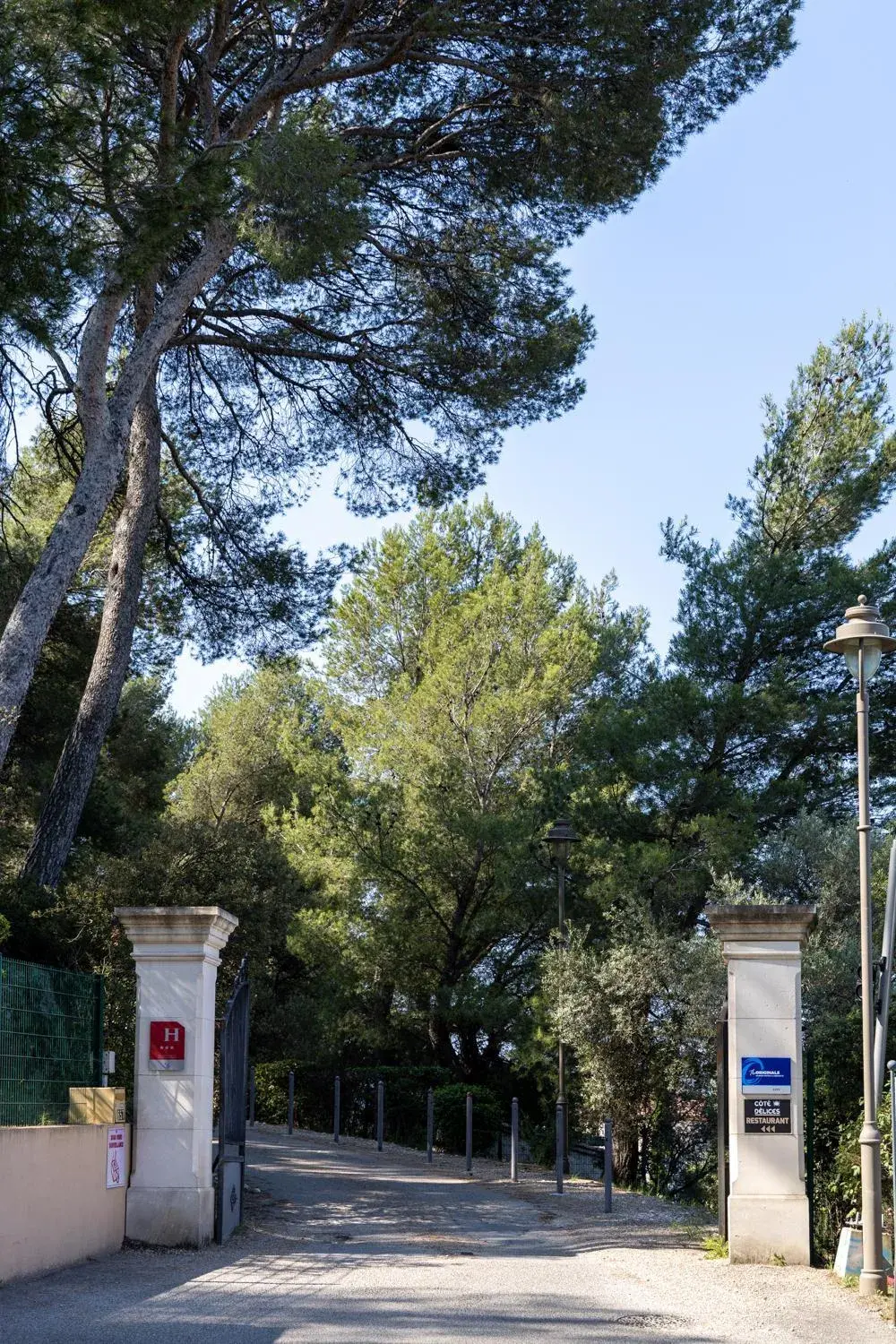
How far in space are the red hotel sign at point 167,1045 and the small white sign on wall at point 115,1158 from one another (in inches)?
21.1

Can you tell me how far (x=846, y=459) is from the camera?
2353 centimetres

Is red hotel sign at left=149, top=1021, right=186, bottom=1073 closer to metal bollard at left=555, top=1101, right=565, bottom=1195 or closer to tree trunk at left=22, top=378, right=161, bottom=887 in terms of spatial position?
tree trunk at left=22, top=378, right=161, bottom=887

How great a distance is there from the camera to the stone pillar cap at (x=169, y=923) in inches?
428

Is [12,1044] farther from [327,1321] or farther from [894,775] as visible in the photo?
[894,775]

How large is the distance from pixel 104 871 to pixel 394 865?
30.4ft

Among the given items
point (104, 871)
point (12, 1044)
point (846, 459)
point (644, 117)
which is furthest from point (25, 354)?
point (846, 459)

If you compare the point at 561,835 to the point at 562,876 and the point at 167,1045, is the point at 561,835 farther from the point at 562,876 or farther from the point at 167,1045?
the point at 167,1045

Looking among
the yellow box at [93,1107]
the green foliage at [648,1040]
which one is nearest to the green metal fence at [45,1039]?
the yellow box at [93,1107]

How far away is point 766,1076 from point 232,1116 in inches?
167

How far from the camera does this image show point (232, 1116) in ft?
38.0

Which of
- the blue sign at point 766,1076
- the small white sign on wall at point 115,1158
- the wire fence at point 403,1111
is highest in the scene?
the blue sign at point 766,1076

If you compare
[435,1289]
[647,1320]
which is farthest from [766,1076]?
[435,1289]

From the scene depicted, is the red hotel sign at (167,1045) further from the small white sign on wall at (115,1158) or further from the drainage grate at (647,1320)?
the drainage grate at (647,1320)

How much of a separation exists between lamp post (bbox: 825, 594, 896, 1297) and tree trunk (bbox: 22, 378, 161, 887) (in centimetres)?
934
